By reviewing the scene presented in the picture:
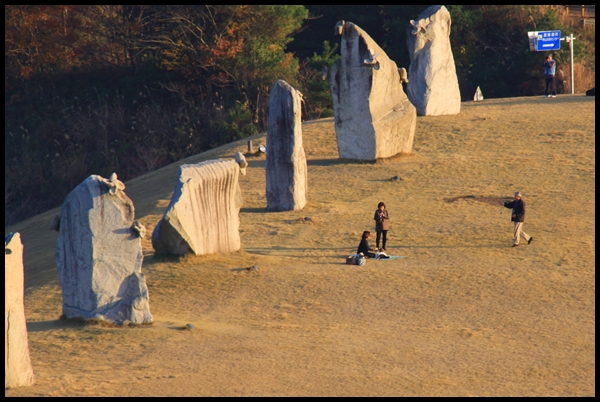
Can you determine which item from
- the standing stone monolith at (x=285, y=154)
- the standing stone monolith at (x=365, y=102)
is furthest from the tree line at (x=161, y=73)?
the standing stone monolith at (x=285, y=154)

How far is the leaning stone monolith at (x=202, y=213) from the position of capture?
55.6ft

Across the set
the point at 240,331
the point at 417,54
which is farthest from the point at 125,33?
the point at 240,331

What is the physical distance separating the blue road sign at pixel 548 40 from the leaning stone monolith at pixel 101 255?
24.1 metres

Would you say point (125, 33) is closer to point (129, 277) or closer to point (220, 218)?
point (220, 218)

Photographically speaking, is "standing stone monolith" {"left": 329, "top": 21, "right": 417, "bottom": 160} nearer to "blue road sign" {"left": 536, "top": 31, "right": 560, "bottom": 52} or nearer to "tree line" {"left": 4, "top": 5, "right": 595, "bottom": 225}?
"blue road sign" {"left": 536, "top": 31, "right": 560, "bottom": 52}

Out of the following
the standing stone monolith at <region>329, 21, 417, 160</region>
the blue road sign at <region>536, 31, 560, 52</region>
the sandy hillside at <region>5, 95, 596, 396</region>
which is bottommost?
the sandy hillside at <region>5, 95, 596, 396</region>

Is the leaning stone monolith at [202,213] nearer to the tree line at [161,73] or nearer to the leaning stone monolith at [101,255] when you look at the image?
the leaning stone monolith at [101,255]

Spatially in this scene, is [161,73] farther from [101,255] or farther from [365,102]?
[101,255]

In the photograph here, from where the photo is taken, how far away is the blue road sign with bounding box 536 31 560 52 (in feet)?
112

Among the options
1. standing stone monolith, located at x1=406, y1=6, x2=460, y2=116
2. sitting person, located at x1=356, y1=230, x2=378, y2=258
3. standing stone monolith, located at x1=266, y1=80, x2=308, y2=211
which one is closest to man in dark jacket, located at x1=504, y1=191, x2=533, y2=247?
sitting person, located at x1=356, y1=230, x2=378, y2=258

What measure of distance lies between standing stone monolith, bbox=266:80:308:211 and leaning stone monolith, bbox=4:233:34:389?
11.2 meters

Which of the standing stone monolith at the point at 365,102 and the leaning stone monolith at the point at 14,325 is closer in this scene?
the leaning stone monolith at the point at 14,325

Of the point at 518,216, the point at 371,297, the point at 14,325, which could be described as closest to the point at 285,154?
the point at 518,216

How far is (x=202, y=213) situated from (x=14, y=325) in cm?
647
